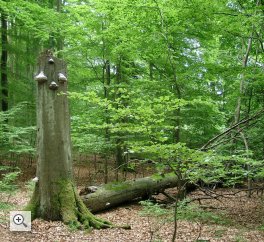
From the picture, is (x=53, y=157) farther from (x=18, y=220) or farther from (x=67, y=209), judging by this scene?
(x=18, y=220)

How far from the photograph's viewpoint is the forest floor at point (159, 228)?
15.3 ft

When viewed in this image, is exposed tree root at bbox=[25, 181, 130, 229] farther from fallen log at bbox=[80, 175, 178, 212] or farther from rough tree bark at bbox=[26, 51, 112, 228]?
fallen log at bbox=[80, 175, 178, 212]

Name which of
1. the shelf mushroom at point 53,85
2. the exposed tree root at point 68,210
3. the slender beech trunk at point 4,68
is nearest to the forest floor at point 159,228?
the exposed tree root at point 68,210

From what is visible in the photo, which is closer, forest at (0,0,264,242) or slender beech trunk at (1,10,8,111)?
forest at (0,0,264,242)

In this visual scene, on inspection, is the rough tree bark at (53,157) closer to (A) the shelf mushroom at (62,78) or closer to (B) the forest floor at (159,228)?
(A) the shelf mushroom at (62,78)

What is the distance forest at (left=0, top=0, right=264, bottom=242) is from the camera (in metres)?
4.60

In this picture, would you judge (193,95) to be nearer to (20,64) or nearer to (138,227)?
(138,227)

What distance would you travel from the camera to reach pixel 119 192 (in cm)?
761

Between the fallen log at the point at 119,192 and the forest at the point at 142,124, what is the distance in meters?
0.03

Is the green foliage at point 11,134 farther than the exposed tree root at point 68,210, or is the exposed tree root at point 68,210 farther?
the green foliage at point 11,134

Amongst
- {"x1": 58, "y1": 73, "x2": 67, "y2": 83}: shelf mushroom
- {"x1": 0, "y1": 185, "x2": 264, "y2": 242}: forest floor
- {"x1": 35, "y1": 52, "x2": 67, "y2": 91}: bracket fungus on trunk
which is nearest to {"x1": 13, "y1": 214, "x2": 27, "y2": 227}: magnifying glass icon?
{"x1": 0, "y1": 185, "x2": 264, "y2": 242}: forest floor

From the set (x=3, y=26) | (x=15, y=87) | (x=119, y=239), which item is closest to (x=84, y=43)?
(x=15, y=87)

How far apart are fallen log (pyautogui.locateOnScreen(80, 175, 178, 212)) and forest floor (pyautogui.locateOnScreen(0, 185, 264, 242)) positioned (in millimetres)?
254

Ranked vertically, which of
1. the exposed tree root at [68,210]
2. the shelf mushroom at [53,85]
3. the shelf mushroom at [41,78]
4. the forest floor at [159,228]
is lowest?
the forest floor at [159,228]
